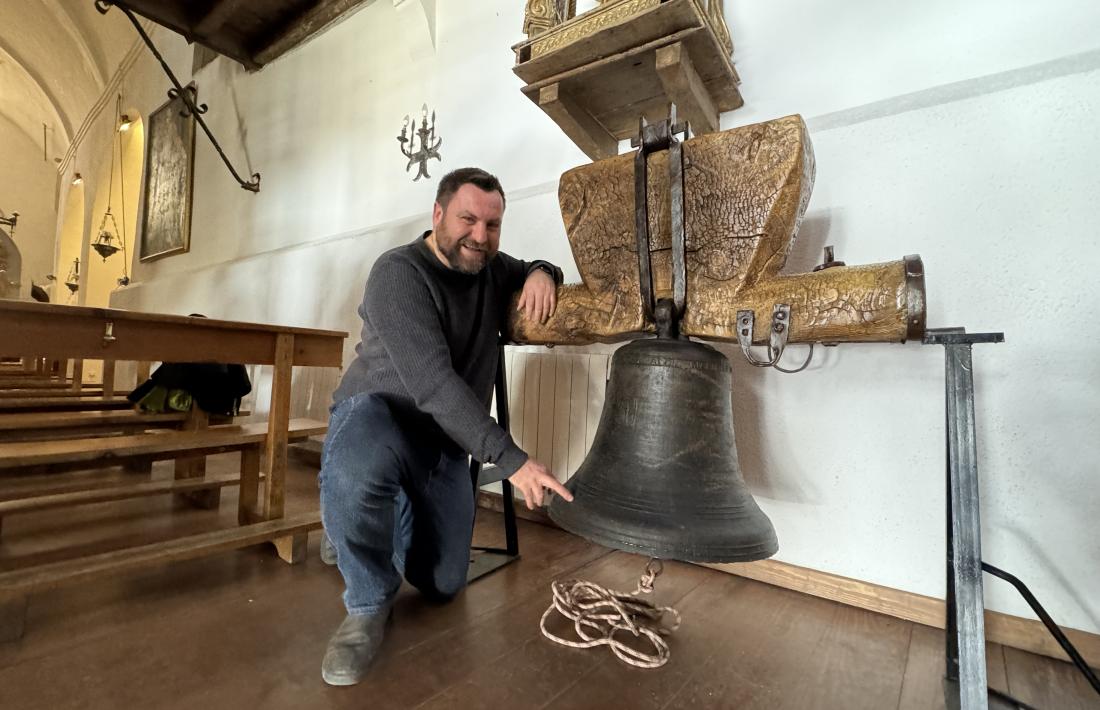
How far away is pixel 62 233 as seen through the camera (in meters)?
8.98

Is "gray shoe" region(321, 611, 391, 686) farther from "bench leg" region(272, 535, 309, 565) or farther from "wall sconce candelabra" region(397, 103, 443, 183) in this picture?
"wall sconce candelabra" region(397, 103, 443, 183)

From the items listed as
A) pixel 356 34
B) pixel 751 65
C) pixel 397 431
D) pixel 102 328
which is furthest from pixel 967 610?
pixel 356 34

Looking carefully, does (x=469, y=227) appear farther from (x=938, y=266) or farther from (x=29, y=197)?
(x=29, y=197)

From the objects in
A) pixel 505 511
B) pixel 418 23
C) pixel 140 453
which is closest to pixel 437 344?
pixel 505 511

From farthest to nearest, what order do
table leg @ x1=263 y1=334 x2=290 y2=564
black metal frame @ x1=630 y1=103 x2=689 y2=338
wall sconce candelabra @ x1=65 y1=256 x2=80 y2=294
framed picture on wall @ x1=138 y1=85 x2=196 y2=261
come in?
wall sconce candelabra @ x1=65 y1=256 x2=80 y2=294, framed picture on wall @ x1=138 y1=85 x2=196 y2=261, table leg @ x1=263 y1=334 x2=290 y2=564, black metal frame @ x1=630 y1=103 x2=689 y2=338

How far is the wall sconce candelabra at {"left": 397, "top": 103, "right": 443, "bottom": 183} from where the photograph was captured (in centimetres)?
268

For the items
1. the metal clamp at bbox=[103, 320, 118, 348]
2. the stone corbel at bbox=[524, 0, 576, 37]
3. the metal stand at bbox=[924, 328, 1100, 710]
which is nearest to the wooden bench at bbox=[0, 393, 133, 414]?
the metal clamp at bbox=[103, 320, 118, 348]

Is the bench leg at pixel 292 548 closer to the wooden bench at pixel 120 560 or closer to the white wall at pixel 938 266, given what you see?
the wooden bench at pixel 120 560

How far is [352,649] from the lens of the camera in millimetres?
989

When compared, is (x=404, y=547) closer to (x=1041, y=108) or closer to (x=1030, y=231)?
(x=1030, y=231)

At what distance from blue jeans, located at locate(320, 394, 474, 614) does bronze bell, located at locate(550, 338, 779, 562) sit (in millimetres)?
475

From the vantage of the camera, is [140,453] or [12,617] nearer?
[12,617]

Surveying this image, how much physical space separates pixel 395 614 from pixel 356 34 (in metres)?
3.56

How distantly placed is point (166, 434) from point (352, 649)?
1192 mm
